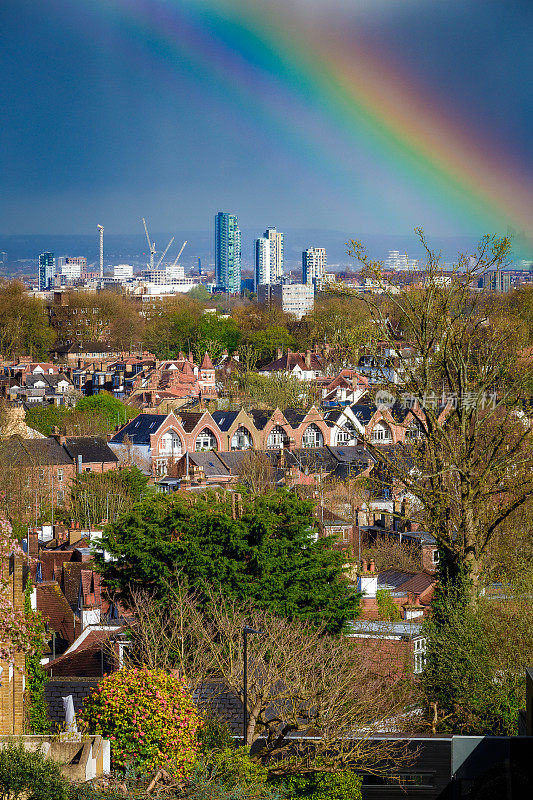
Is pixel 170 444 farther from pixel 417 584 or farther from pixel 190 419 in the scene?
pixel 417 584

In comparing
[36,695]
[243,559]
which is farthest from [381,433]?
[36,695]

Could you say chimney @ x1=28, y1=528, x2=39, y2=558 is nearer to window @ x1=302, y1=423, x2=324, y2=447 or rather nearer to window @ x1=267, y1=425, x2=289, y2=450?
window @ x1=267, y1=425, x2=289, y2=450

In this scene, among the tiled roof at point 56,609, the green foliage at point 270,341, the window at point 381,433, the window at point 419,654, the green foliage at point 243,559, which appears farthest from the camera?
the green foliage at point 270,341

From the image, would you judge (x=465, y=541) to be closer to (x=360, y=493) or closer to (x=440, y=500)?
(x=440, y=500)

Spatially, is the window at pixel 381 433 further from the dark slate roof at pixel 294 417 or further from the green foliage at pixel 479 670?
the green foliage at pixel 479 670

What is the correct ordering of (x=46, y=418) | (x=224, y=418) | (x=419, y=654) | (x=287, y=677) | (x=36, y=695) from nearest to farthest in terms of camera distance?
(x=287, y=677), (x=36, y=695), (x=419, y=654), (x=224, y=418), (x=46, y=418)

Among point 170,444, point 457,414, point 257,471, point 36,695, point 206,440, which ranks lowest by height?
point 36,695

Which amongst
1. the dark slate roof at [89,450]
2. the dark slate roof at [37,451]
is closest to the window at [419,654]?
the dark slate roof at [37,451]

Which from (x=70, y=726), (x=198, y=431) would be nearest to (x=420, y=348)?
(x=70, y=726)

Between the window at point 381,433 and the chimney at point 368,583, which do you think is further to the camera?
the window at point 381,433
